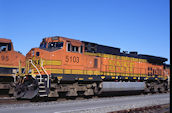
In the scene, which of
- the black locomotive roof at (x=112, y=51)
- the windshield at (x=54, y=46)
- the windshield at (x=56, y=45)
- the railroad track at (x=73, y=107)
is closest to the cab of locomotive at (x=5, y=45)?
the windshield at (x=54, y=46)

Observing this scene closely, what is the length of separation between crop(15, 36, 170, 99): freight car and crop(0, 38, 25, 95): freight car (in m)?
1.32

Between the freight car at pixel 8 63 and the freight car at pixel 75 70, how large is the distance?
1.32m

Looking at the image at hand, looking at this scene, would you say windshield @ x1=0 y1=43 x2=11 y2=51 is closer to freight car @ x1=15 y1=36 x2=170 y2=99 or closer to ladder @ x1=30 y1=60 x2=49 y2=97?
freight car @ x1=15 y1=36 x2=170 y2=99

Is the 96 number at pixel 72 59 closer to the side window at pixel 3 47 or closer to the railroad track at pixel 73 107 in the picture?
the railroad track at pixel 73 107

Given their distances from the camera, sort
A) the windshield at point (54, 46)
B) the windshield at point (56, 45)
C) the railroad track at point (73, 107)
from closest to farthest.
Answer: the railroad track at point (73, 107) → the windshield at point (54, 46) → the windshield at point (56, 45)

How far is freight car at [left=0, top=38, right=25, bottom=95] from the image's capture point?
14.1 m

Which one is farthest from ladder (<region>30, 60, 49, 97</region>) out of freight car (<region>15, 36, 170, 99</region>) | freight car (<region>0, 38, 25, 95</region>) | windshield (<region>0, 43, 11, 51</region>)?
windshield (<region>0, 43, 11, 51</region>)

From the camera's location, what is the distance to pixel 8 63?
47.6 feet

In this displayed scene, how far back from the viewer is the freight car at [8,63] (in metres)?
14.1

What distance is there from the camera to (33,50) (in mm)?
13711

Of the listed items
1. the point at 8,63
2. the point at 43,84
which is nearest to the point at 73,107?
the point at 43,84

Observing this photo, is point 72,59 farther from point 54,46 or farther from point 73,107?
point 73,107

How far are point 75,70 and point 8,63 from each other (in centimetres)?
434

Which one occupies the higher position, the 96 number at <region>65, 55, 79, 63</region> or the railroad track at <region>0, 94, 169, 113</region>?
the 96 number at <region>65, 55, 79, 63</region>
